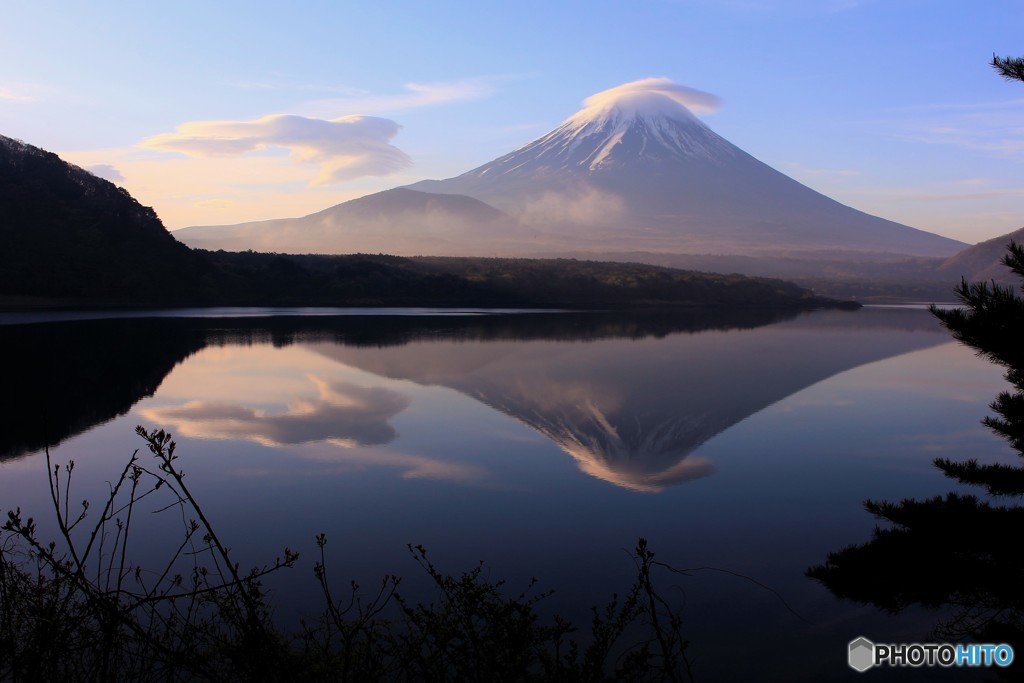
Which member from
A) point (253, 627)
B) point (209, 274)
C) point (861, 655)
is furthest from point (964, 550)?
point (209, 274)

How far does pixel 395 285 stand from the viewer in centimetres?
7056

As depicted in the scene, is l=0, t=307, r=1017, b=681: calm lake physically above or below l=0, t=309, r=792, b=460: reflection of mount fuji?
below

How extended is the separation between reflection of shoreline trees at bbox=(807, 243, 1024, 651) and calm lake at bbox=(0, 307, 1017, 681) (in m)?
0.64

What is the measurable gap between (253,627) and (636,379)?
61.5ft

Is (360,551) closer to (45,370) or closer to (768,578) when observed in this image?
(768,578)

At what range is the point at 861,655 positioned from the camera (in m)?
5.43

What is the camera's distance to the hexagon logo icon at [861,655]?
211 inches

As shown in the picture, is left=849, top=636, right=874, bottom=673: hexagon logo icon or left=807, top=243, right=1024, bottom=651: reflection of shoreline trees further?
left=849, top=636, right=874, bottom=673: hexagon logo icon

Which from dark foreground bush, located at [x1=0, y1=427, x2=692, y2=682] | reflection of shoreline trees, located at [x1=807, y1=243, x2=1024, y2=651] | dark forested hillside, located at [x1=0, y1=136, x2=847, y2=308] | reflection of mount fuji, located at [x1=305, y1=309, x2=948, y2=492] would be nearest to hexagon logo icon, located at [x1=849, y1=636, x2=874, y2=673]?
reflection of shoreline trees, located at [x1=807, y1=243, x2=1024, y2=651]

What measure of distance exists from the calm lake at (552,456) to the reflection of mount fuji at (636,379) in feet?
0.37

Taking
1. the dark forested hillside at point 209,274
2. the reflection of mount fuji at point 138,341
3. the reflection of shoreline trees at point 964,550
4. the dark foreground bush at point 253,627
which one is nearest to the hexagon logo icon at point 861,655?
the reflection of shoreline trees at point 964,550

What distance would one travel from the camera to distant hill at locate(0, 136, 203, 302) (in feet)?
157

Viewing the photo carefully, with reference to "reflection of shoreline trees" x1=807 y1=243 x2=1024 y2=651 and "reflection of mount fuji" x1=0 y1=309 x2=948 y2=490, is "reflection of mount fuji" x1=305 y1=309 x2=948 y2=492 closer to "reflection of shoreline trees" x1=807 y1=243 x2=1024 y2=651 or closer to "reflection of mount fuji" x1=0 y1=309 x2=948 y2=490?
"reflection of mount fuji" x1=0 y1=309 x2=948 y2=490

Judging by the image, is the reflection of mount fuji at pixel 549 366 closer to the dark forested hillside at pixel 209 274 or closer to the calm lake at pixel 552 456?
the calm lake at pixel 552 456
